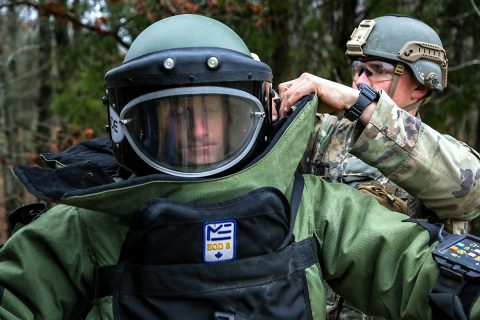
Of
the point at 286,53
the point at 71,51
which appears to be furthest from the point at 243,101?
the point at 71,51

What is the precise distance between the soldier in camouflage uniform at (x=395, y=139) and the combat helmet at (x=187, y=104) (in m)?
0.33

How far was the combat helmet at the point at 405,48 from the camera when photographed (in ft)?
10.8

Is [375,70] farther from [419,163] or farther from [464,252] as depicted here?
[464,252]

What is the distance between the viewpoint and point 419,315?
2.01m

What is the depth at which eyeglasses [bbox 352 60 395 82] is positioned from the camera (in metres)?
3.32

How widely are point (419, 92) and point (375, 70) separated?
0.29m

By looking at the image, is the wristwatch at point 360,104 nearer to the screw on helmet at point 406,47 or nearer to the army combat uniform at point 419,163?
the army combat uniform at point 419,163

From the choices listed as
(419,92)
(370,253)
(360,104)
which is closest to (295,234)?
(370,253)

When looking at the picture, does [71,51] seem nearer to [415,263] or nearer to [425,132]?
[425,132]

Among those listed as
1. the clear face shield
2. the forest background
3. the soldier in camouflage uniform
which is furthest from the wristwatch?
the forest background

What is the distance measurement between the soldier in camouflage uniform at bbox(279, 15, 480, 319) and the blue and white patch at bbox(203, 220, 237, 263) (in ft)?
2.20

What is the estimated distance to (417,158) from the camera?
2.52 metres

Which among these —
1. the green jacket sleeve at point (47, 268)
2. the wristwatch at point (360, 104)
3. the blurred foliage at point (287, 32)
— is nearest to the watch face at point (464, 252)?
the wristwatch at point (360, 104)

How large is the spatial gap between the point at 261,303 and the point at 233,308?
9 cm
